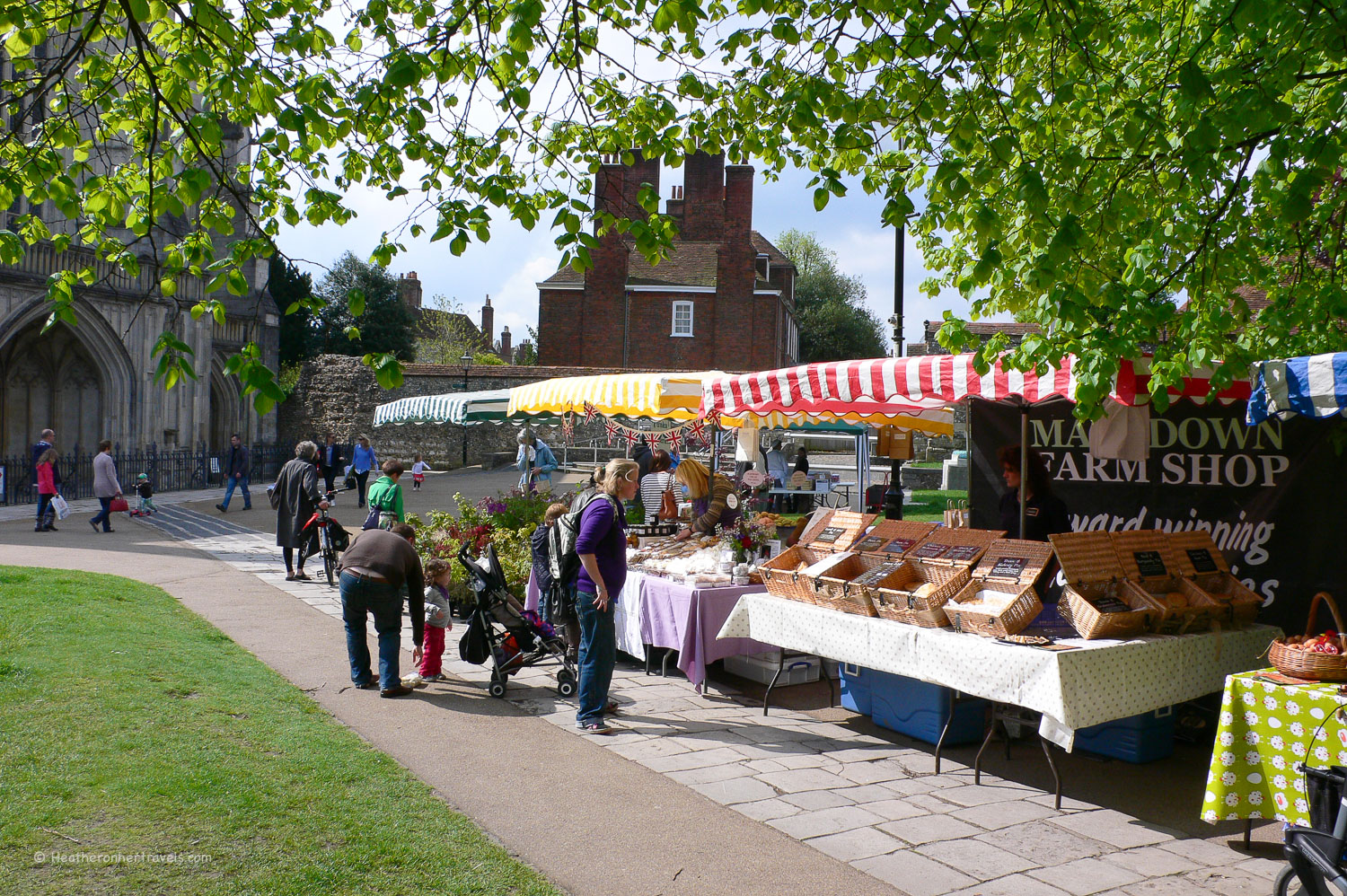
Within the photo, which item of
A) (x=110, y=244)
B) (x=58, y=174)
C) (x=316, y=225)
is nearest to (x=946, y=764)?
(x=316, y=225)

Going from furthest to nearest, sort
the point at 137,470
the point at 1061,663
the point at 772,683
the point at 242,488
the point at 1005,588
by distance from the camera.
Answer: the point at 137,470, the point at 242,488, the point at 772,683, the point at 1005,588, the point at 1061,663

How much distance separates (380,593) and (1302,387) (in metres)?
5.88

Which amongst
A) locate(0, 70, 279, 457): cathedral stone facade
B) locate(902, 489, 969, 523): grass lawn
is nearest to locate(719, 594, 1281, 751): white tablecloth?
locate(902, 489, 969, 523): grass lawn

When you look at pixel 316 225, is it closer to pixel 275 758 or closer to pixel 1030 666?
pixel 275 758

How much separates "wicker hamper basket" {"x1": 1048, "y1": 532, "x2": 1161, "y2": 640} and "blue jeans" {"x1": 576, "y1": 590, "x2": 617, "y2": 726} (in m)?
2.76

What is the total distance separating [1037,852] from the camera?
15.3ft

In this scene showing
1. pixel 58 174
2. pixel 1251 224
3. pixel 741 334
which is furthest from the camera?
pixel 741 334

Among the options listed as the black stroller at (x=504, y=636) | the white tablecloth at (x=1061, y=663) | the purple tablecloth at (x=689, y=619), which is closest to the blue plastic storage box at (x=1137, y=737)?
the white tablecloth at (x=1061, y=663)

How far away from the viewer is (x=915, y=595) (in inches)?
235

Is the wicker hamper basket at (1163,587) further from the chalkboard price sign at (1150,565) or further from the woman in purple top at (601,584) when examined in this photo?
the woman in purple top at (601,584)

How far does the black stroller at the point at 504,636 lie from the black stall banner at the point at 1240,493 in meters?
4.23

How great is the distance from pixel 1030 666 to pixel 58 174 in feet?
18.2

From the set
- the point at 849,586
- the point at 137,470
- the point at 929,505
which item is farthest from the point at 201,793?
the point at 137,470

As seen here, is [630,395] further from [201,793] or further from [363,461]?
[363,461]
